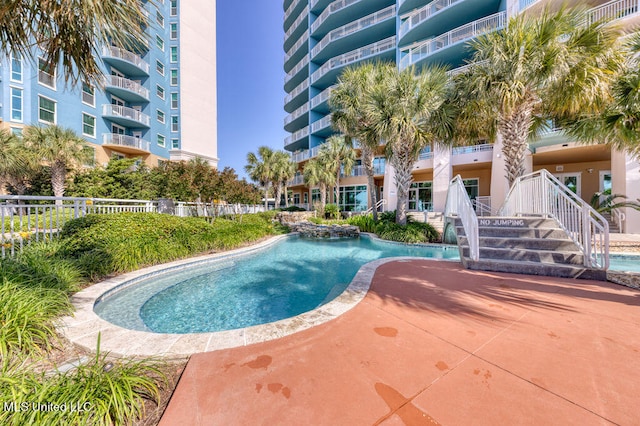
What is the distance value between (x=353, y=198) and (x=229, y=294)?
18467 mm

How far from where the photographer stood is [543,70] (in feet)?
22.7

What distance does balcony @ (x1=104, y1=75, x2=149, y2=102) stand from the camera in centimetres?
1936

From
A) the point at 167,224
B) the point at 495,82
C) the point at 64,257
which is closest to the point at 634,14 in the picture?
the point at 495,82

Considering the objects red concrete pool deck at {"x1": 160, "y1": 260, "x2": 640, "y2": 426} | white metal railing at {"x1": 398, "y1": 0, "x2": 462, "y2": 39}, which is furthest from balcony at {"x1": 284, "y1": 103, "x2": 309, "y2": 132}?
red concrete pool deck at {"x1": 160, "y1": 260, "x2": 640, "y2": 426}

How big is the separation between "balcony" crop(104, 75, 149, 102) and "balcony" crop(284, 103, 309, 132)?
1431 cm

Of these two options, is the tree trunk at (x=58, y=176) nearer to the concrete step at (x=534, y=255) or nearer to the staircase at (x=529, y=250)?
the staircase at (x=529, y=250)

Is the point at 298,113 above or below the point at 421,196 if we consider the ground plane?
above

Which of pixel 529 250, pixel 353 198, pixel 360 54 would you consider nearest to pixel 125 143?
pixel 353 198

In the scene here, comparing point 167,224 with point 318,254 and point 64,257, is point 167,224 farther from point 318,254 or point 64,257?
point 318,254

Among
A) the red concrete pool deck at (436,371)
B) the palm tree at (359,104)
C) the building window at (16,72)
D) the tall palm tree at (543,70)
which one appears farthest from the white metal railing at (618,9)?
the building window at (16,72)

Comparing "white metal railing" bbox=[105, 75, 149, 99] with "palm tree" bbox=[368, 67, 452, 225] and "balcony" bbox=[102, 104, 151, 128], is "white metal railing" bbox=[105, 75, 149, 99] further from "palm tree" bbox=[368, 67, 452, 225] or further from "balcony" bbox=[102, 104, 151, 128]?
"palm tree" bbox=[368, 67, 452, 225]

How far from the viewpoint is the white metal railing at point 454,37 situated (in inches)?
563

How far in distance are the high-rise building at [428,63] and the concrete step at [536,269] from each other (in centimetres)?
828

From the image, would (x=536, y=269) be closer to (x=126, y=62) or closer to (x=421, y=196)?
(x=421, y=196)
